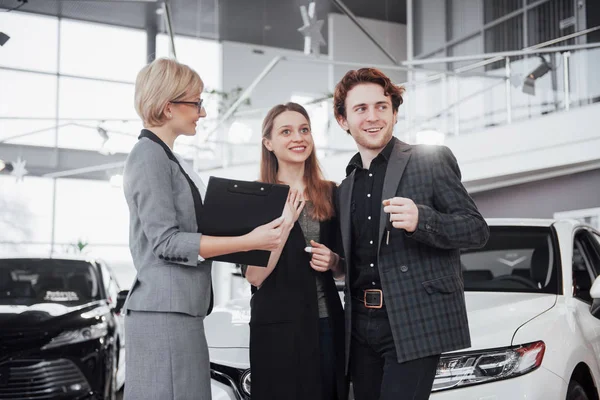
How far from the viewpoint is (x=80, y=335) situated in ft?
15.7

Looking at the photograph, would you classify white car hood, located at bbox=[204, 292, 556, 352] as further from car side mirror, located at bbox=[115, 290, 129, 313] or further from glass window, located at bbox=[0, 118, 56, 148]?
glass window, located at bbox=[0, 118, 56, 148]

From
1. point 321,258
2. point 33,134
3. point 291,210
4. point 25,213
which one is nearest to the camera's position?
point 291,210

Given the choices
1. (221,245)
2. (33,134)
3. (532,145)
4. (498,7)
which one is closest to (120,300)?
(221,245)

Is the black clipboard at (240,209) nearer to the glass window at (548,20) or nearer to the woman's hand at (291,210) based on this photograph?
the woman's hand at (291,210)

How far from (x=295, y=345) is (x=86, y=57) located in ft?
55.6

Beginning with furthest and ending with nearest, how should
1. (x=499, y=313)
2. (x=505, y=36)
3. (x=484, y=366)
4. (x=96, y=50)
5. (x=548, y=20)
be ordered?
(x=96, y=50), (x=505, y=36), (x=548, y=20), (x=499, y=313), (x=484, y=366)

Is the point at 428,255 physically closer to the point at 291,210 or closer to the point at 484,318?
the point at 291,210

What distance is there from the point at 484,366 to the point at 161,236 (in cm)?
136

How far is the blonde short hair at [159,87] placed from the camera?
211 cm

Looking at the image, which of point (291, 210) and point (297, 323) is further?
point (297, 323)

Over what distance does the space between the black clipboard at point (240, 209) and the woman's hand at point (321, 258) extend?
360 millimetres

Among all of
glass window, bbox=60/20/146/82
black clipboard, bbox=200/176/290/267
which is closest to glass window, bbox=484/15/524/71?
glass window, bbox=60/20/146/82

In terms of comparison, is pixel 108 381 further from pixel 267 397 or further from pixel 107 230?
pixel 107 230

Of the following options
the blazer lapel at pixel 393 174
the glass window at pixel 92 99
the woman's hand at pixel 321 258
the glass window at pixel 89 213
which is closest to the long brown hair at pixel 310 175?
the woman's hand at pixel 321 258
